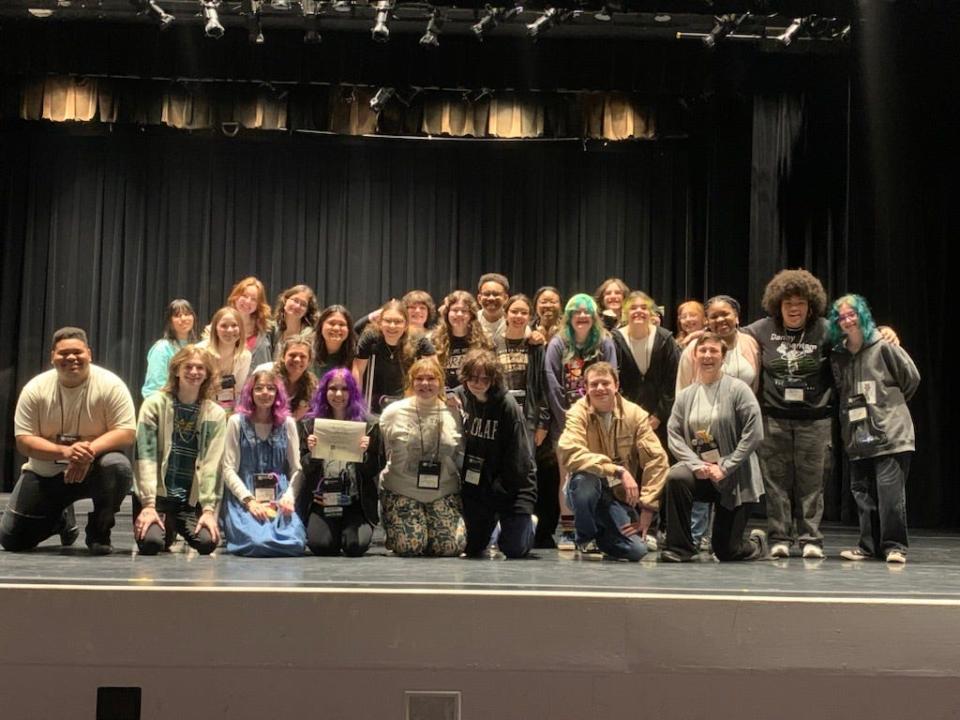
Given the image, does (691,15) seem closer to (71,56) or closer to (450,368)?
(450,368)

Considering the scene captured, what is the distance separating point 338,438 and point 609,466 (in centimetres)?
126

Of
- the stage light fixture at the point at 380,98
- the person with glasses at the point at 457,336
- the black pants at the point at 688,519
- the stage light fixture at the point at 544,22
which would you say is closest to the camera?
the black pants at the point at 688,519

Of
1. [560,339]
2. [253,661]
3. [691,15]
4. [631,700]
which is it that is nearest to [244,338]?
[560,339]

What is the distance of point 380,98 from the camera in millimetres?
9008

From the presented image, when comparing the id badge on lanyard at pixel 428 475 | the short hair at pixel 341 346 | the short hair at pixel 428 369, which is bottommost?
the id badge on lanyard at pixel 428 475

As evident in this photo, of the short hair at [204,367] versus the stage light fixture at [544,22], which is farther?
the stage light fixture at [544,22]

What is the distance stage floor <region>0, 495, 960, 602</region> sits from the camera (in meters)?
3.88

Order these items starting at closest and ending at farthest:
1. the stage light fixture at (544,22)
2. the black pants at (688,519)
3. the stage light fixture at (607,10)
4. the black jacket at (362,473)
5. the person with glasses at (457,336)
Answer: the black pants at (688,519)
the black jacket at (362,473)
the person with glasses at (457,336)
the stage light fixture at (544,22)
the stage light fixture at (607,10)

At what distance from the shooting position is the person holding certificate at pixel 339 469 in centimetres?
511

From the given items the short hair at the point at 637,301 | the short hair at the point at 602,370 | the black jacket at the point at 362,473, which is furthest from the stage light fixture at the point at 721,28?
the black jacket at the point at 362,473

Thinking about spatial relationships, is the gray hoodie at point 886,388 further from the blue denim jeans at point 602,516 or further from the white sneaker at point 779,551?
the blue denim jeans at point 602,516

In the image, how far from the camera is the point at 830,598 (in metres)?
3.77

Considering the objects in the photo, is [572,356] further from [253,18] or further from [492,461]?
[253,18]

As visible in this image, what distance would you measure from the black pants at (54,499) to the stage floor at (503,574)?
113 mm
